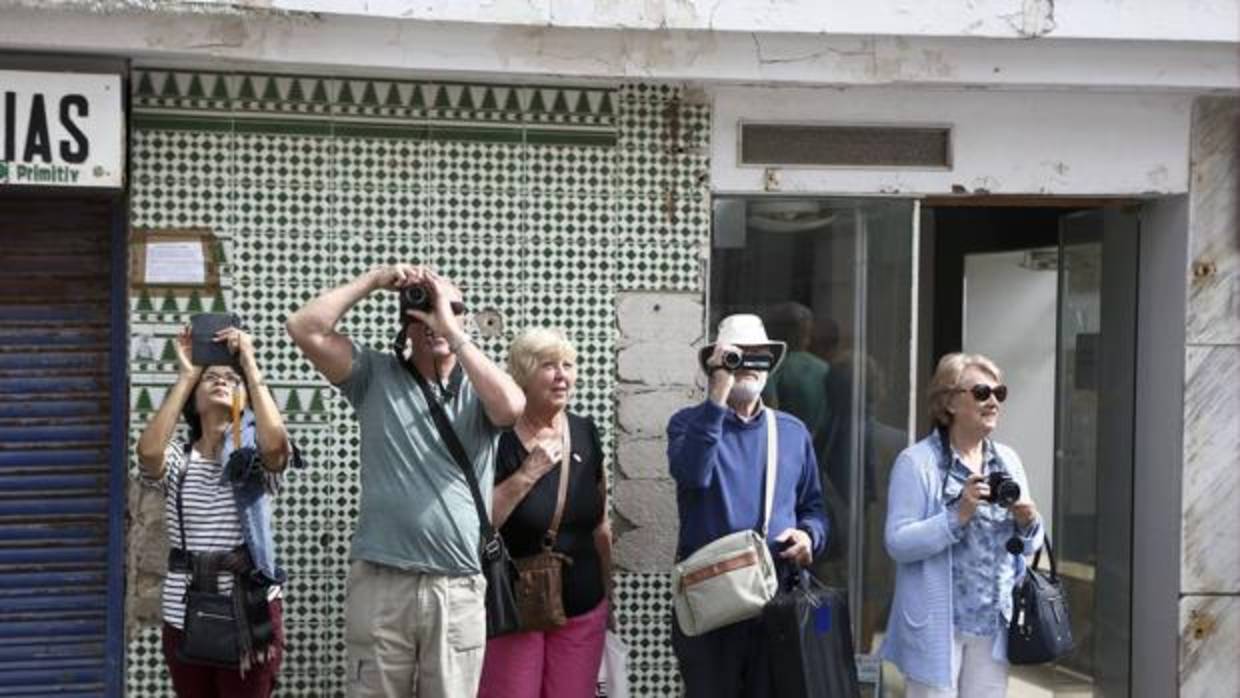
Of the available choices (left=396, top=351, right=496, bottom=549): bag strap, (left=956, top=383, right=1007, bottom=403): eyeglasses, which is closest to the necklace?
(left=396, top=351, right=496, bottom=549): bag strap

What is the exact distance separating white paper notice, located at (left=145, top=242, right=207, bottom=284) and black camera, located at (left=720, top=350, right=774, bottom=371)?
2039mm

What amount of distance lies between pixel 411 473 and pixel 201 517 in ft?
2.43

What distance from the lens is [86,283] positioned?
6.62 metres

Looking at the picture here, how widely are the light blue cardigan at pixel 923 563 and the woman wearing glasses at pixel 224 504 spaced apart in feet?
6.64

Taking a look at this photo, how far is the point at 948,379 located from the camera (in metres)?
5.98

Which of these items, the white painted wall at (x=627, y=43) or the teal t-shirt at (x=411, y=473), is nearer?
Answer: the teal t-shirt at (x=411, y=473)

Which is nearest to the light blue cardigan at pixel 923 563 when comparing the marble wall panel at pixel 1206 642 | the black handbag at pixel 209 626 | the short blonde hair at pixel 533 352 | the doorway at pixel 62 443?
the short blonde hair at pixel 533 352

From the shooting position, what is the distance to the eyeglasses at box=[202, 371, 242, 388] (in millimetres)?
5652

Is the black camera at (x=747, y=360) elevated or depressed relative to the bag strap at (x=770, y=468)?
elevated

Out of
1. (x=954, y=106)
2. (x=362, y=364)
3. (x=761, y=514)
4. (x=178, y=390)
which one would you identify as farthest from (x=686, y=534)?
(x=954, y=106)

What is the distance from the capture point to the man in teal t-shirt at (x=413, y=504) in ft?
17.4

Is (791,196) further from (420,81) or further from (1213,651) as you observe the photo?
(1213,651)

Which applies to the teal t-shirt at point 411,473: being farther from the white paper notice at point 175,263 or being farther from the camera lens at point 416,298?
the white paper notice at point 175,263

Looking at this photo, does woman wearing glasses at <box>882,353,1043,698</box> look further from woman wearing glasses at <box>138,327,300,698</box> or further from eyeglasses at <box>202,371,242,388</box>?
eyeglasses at <box>202,371,242,388</box>
